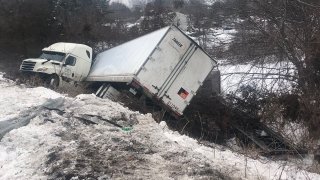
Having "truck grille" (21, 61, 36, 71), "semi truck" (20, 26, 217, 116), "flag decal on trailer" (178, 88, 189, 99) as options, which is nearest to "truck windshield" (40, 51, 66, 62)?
"truck grille" (21, 61, 36, 71)

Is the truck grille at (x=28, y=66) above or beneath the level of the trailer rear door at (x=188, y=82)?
beneath

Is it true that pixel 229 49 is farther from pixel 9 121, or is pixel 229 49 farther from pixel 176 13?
pixel 176 13

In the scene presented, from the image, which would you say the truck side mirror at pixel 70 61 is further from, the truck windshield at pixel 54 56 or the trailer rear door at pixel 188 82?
the trailer rear door at pixel 188 82

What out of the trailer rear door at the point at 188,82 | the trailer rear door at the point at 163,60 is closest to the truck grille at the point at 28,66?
the trailer rear door at the point at 163,60

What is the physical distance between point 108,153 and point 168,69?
25.3ft

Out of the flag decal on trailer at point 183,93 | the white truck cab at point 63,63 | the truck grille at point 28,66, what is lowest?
the truck grille at point 28,66

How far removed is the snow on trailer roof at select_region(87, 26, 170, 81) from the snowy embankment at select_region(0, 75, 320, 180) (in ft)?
17.2

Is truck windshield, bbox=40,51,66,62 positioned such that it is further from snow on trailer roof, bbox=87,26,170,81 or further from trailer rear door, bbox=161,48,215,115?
trailer rear door, bbox=161,48,215,115

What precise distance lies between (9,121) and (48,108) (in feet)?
3.36

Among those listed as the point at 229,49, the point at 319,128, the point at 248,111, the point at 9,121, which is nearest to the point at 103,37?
the point at 229,49

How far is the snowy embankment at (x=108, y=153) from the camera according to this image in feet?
16.5

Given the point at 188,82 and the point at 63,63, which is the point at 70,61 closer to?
the point at 63,63

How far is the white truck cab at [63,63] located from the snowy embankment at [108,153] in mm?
7943

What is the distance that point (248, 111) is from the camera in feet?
48.4
